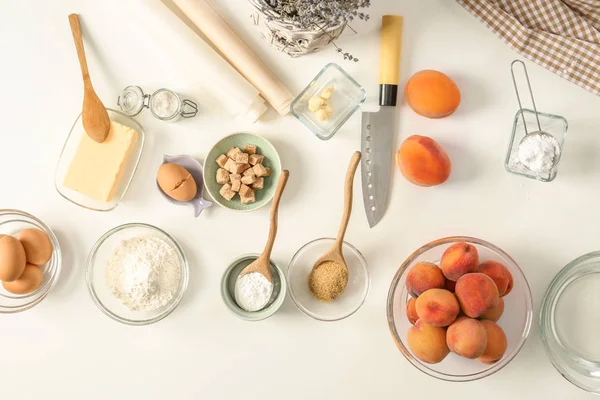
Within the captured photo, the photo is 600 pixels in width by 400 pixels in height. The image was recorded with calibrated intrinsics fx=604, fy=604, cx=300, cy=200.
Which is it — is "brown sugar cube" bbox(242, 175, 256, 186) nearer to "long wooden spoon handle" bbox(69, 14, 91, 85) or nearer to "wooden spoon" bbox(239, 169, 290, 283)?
"wooden spoon" bbox(239, 169, 290, 283)

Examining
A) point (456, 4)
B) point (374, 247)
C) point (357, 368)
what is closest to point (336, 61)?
point (456, 4)

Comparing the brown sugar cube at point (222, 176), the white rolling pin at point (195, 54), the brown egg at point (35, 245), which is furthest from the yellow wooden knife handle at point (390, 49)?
the brown egg at point (35, 245)

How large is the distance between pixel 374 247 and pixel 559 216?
372 mm

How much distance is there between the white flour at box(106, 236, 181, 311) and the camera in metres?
1.15

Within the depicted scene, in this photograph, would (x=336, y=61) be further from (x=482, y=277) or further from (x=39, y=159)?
(x=39, y=159)

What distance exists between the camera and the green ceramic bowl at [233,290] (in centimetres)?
116

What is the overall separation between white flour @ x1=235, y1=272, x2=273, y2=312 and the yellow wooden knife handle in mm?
447

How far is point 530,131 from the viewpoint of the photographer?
118cm

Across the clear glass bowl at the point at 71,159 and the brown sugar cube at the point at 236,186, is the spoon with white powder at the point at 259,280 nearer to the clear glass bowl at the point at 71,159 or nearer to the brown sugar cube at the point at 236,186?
the brown sugar cube at the point at 236,186

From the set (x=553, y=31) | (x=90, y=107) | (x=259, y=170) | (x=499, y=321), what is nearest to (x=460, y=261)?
(x=499, y=321)

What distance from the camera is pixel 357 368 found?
1.20 metres

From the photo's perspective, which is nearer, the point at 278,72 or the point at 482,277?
the point at 482,277

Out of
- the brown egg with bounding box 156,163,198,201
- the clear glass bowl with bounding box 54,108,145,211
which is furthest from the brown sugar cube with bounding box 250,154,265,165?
the clear glass bowl with bounding box 54,108,145,211

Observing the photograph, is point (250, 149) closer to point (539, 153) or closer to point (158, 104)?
point (158, 104)
